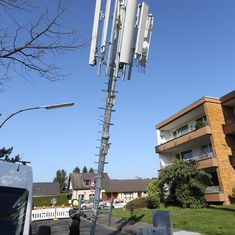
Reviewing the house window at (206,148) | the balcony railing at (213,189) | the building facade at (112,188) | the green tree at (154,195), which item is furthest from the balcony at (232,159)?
the building facade at (112,188)

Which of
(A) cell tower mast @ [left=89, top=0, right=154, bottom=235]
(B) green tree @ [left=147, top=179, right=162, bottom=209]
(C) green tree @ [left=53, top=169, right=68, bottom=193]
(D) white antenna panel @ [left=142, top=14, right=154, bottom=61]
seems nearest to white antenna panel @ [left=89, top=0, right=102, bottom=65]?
(A) cell tower mast @ [left=89, top=0, right=154, bottom=235]

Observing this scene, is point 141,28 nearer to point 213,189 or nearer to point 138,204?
point 213,189

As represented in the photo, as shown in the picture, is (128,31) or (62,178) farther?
(62,178)

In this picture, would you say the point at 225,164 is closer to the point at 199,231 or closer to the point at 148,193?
the point at 148,193

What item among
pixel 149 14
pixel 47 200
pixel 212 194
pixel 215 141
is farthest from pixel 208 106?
pixel 47 200

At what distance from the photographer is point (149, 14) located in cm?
1297

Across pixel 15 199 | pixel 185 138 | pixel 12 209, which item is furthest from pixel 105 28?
pixel 185 138

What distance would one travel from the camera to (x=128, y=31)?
11.8m

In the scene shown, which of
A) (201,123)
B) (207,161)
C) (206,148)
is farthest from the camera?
(206,148)

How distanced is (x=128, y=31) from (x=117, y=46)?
74cm

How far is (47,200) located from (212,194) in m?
44.7

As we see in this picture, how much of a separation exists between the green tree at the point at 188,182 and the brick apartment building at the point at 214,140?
7.73 ft

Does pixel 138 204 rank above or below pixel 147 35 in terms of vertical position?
below

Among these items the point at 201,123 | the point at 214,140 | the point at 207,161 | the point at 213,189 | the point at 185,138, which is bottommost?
the point at 213,189
